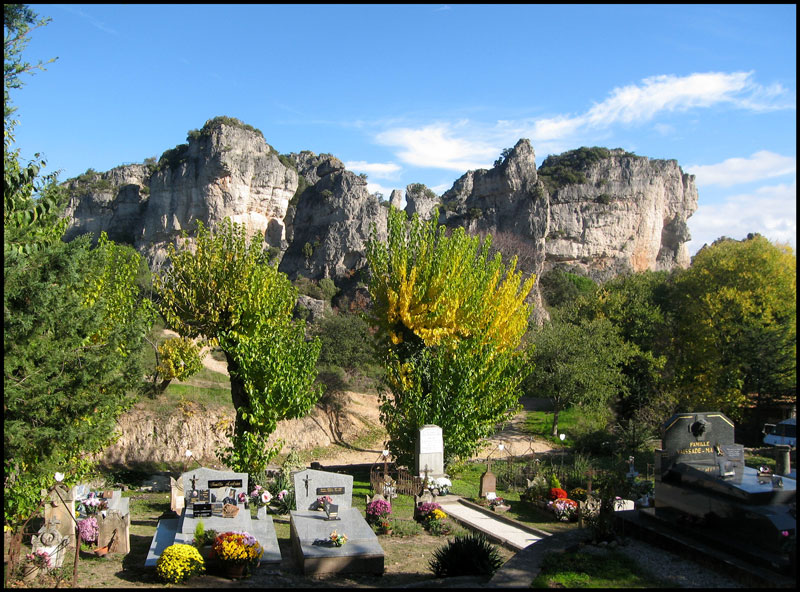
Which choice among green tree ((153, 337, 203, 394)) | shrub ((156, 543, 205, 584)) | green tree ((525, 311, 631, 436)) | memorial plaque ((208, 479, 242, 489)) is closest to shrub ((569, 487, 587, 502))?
memorial plaque ((208, 479, 242, 489))

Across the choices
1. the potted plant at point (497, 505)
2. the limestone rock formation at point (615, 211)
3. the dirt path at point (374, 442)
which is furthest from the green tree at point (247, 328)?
the limestone rock formation at point (615, 211)

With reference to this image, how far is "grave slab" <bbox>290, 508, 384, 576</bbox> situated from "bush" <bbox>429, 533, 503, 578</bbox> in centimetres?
133

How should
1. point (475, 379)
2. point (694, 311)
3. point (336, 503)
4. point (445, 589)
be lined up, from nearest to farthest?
point (445, 589), point (336, 503), point (475, 379), point (694, 311)

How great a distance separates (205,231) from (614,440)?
18229 mm

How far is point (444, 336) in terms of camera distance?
20047mm

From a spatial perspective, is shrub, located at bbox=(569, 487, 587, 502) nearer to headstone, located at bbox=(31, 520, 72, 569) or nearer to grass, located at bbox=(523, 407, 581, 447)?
headstone, located at bbox=(31, 520, 72, 569)

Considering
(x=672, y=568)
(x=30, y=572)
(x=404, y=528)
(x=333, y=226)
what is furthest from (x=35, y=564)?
(x=333, y=226)

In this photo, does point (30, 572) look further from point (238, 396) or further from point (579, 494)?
point (579, 494)

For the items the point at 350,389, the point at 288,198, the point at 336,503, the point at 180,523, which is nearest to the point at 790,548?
the point at 336,503

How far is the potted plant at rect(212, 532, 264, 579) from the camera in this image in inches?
412

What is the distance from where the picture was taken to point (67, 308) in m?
12.1

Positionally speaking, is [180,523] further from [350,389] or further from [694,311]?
[694,311]

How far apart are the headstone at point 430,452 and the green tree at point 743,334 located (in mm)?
14700

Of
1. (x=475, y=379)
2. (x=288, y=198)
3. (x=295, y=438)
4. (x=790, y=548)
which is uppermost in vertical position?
(x=288, y=198)
